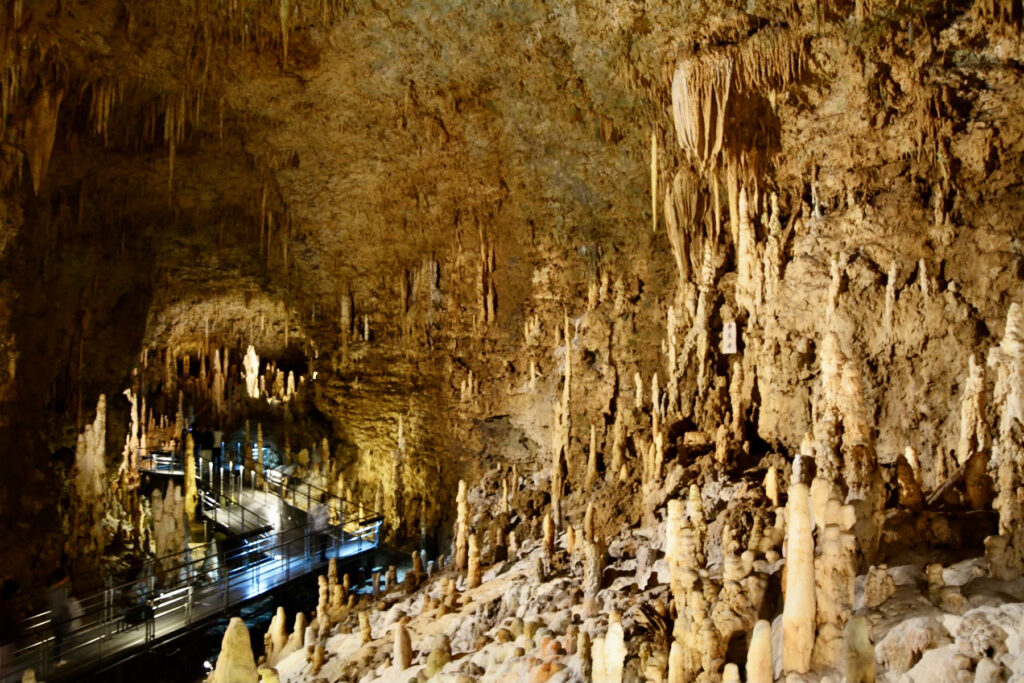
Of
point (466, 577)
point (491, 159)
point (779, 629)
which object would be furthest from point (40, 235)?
point (779, 629)

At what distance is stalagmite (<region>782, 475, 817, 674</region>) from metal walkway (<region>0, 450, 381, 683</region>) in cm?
737

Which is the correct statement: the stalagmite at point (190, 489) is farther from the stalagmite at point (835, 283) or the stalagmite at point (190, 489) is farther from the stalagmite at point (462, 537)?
the stalagmite at point (835, 283)

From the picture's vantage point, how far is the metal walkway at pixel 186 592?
8297 millimetres

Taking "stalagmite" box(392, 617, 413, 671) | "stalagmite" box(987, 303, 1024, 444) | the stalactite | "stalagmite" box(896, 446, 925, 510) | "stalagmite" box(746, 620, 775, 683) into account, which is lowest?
"stalagmite" box(392, 617, 413, 671)

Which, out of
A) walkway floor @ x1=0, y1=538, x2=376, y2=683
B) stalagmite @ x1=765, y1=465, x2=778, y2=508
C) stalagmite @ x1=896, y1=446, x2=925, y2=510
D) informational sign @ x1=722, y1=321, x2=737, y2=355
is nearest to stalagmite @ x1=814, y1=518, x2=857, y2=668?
stalagmite @ x1=896, y1=446, x2=925, y2=510

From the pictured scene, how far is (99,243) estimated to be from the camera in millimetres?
12656

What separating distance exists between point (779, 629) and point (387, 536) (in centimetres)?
1028

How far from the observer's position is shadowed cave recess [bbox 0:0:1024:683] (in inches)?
208

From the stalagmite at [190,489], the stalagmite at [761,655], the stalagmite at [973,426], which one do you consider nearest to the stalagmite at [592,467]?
the stalagmite at [973,426]

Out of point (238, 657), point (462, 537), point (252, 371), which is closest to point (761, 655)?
point (238, 657)

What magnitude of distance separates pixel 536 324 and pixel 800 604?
8764 mm

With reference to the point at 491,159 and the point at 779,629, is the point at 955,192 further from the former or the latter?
the point at 491,159

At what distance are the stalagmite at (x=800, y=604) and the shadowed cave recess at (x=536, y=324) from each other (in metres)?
0.02

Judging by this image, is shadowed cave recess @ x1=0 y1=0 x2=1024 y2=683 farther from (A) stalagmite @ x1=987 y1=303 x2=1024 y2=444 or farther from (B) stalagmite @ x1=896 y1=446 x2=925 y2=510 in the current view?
(B) stalagmite @ x1=896 y1=446 x2=925 y2=510
